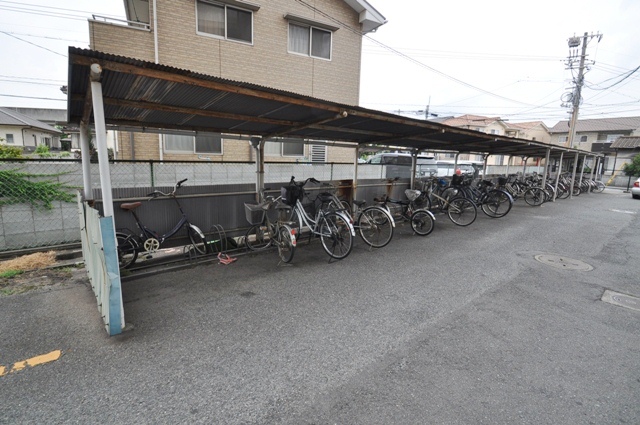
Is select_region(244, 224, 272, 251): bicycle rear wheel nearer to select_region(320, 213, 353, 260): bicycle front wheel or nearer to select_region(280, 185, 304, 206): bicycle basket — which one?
select_region(280, 185, 304, 206): bicycle basket

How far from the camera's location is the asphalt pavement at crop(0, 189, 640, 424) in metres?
2.17

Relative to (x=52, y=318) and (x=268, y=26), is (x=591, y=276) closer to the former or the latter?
(x=52, y=318)

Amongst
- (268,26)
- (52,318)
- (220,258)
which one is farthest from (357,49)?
(52,318)

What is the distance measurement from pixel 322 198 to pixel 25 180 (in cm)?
513

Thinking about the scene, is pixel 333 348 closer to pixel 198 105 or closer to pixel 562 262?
pixel 198 105

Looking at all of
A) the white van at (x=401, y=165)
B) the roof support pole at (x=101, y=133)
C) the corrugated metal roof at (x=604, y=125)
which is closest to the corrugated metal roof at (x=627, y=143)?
the corrugated metal roof at (x=604, y=125)

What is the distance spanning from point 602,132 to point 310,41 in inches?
1606

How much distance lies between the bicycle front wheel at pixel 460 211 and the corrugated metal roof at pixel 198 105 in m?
2.40

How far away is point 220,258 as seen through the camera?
5.24 metres

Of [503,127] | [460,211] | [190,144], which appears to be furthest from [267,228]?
[503,127]

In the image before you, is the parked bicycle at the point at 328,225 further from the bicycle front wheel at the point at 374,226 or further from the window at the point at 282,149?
the window at the point at 282,149

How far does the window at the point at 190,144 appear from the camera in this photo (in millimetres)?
9078

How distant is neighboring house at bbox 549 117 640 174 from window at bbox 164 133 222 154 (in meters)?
37.1

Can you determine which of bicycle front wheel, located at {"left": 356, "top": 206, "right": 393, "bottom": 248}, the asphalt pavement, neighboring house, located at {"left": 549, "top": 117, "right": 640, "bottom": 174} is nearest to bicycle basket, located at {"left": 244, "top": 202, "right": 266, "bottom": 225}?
the asphalt pavement
